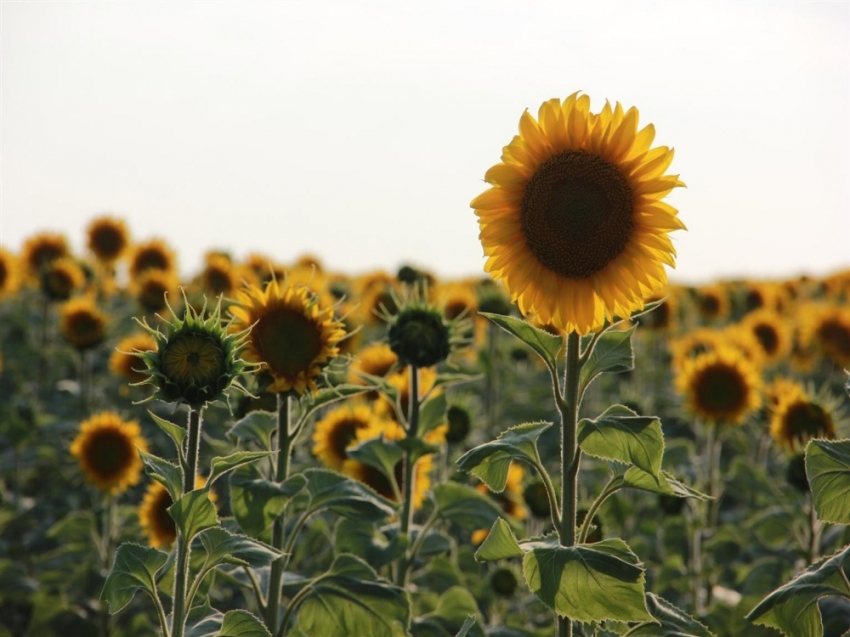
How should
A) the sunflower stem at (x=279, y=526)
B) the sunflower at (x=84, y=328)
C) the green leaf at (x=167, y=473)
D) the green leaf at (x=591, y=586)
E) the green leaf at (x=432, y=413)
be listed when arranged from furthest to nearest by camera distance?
1. the sunflower at (x=84, y=328)
2. the green leaf at (x=432, y=413)
3. the sunflower stem at (x=279, y=526)
4. the green leaf at (x=167, y=473)
5. the green leaf at (x=591, y=586)

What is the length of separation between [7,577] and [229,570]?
107 inches

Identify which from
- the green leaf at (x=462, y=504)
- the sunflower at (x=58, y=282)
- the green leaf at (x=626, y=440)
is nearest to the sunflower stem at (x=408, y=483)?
the green leaf at (x=462, y=504)

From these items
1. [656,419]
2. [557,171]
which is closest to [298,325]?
[557,171]

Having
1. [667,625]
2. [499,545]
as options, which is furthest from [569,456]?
[667,625]

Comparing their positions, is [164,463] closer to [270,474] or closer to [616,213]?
[270,474]

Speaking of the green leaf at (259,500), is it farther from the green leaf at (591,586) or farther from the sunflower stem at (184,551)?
the green leaf at (591,586)

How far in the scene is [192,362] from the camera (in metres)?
2.60

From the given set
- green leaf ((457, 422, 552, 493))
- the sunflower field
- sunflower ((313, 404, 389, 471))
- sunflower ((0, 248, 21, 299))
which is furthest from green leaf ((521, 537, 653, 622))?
sunflower ((0, 248, 21, 299))

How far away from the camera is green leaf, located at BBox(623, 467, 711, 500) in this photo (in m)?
2.58

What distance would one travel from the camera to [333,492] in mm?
3357

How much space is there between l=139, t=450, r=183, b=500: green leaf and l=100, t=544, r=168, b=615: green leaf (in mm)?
187

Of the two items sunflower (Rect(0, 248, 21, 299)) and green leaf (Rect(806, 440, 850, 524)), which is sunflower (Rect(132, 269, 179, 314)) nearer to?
sunflower (Rect(0, 248, 21, 299))

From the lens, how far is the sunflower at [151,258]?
9.96m

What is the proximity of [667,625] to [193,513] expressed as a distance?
1392 millimetres
